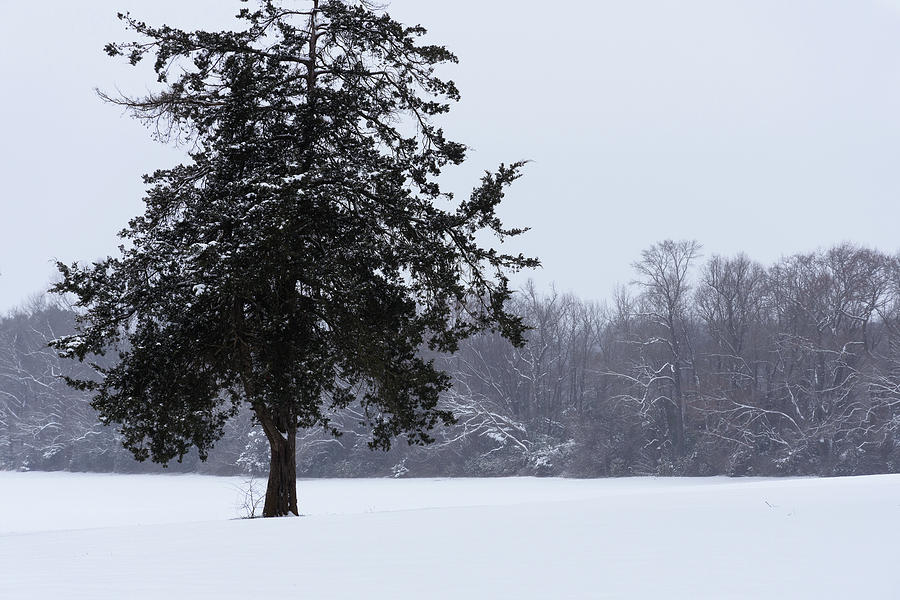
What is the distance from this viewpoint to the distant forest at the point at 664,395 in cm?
4466

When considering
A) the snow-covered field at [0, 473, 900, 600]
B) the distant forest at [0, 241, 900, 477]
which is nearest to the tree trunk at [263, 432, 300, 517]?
the snow-covered field at [0, 473, 900, 600]

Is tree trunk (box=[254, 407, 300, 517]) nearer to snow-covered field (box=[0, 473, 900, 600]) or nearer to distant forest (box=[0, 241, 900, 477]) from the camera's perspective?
snow-covered field (box=[0, 473, 900, 600])

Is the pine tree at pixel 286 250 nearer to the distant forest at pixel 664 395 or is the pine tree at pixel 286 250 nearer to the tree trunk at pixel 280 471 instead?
the tree trunk at pixel 280 471

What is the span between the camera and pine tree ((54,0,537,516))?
1465 cm

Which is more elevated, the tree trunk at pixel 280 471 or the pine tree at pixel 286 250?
the pine tree at pixel 286 250

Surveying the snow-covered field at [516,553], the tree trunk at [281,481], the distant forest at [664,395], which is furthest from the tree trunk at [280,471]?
the distant forest at [664,395]

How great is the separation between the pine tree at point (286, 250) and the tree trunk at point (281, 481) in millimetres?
39

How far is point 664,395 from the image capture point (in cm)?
5125

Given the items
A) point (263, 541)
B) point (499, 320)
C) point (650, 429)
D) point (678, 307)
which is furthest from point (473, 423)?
point (263, 541)

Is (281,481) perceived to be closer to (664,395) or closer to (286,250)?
(286,250)

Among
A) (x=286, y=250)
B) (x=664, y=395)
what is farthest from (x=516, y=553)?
(x=664, y=395)

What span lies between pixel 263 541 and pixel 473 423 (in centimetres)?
4272

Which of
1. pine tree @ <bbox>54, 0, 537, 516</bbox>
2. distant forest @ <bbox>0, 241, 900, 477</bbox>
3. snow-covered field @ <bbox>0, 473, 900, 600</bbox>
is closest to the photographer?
snow-covered field @ <bbox>0, 473, 900, 600</bbox>

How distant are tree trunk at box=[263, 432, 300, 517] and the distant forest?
2586 centimetres
